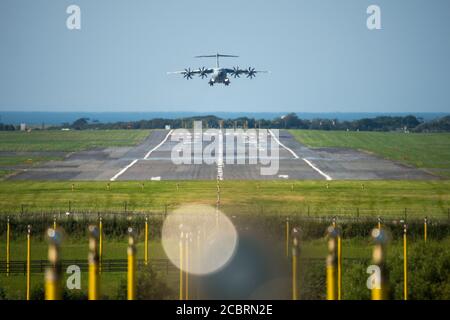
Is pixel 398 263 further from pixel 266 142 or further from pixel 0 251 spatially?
pixel 266 142

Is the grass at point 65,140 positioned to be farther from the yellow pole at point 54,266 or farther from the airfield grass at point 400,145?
the yellow pole at point 54,266

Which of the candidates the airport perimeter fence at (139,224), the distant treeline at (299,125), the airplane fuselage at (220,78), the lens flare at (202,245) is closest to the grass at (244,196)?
the airport perimeter fence at (139,224)

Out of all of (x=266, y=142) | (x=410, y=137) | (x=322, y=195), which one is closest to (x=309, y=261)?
(x=322, y=195)

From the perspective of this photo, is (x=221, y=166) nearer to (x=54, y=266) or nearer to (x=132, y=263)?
(x=132, y=263)

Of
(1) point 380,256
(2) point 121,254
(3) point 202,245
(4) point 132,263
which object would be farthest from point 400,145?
(1) point 380,256

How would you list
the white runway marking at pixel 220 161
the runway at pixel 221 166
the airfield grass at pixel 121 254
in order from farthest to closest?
the runway at pixel 221 166 → the white runway marking at pixel 220 161 → the airfield grass at pixel 121 254

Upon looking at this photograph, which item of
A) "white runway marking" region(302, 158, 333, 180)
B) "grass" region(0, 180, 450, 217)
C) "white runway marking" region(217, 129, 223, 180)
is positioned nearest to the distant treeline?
"white runway marking" region(217, 129, 223, 180)
